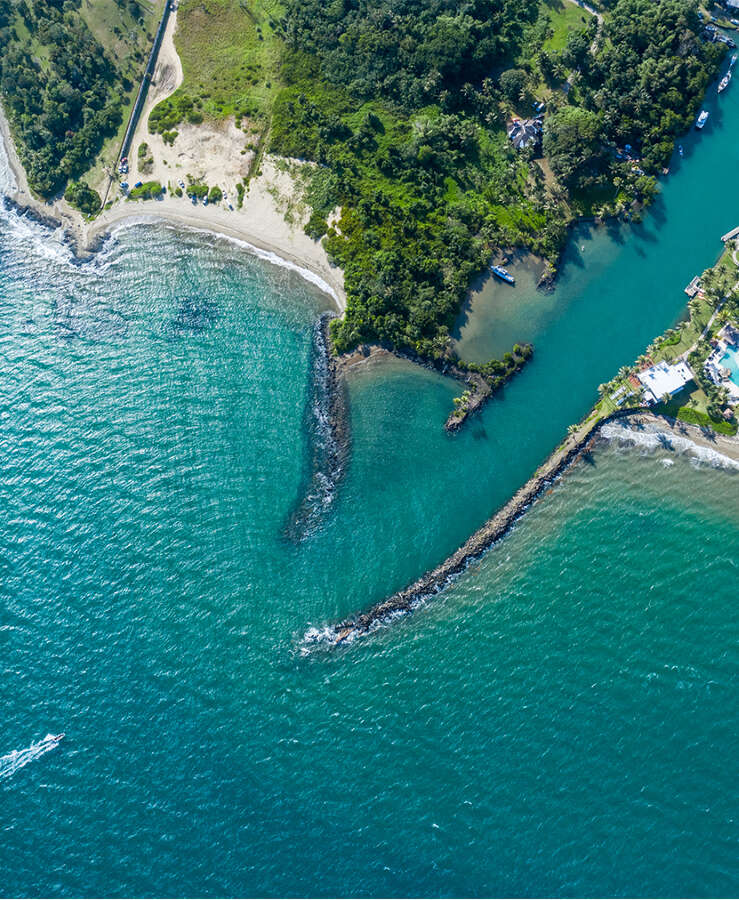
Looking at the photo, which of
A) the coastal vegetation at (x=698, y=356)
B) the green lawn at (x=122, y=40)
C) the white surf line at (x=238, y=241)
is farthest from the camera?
the green lawn at (x=122, y=40)

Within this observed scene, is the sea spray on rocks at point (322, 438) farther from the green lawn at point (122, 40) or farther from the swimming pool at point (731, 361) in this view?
the swimming pool at point (731, 361)

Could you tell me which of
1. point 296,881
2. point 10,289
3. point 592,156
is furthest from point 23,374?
point 592,156

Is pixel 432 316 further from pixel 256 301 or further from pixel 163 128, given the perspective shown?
pixel 163 128

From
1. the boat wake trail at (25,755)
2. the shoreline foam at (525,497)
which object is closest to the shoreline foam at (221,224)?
the shoreline foam at (525,497)

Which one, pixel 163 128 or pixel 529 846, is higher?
pixel 163 128

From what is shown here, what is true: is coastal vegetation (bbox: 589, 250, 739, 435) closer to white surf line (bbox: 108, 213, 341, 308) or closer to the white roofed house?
the white roofed house

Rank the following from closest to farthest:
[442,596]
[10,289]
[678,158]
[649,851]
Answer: [649,851] → [442,596] → [678,158] → [10,289]

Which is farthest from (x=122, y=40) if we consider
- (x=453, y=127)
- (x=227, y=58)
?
(x=453, y=127)
